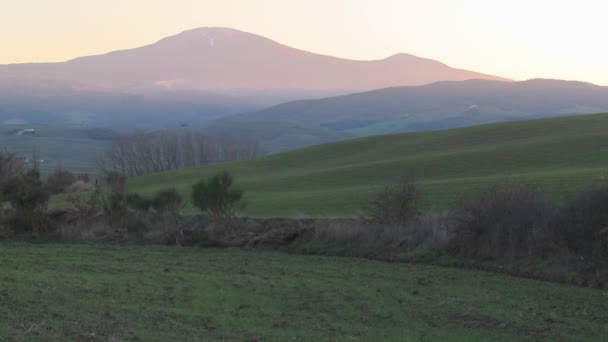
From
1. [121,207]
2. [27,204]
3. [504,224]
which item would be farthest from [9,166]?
[504,224]

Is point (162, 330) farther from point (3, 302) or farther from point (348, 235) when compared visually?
point (348, 235)

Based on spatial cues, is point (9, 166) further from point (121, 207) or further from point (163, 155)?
point (163, 155)

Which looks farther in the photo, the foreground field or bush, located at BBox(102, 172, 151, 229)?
bush, located at BBox(102, 172, 151, 229)

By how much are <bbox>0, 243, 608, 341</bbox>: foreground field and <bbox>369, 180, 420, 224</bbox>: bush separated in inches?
247

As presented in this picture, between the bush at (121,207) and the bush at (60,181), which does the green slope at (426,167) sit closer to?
the bush at (121,207)

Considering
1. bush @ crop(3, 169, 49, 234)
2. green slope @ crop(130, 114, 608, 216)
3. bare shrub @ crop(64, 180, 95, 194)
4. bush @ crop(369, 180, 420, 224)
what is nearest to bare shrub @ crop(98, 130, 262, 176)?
bare shrub @ crop(64, 180, 95, 194)

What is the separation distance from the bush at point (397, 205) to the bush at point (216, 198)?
761 centimetres

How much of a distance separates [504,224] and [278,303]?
11.1m

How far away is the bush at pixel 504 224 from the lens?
2622cm

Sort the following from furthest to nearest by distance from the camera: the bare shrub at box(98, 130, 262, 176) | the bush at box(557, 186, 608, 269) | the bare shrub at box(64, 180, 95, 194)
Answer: the bare shrub at box(98, 130, 262, 176)
the bare shrub at box(64, 180, 95, 194)
the bush at box(557, 186, 608, 269)

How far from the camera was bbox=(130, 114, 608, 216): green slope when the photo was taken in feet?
152

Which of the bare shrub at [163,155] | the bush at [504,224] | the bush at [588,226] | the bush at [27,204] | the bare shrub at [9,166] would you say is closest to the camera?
the bush at [588,226]

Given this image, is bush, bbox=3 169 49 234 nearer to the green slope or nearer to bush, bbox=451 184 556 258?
the green slope

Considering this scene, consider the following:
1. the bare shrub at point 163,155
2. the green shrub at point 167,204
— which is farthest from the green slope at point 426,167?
the bare shrub at point 163,155
